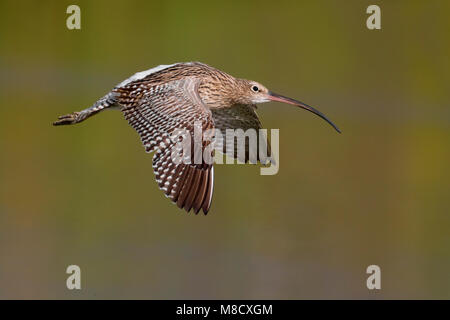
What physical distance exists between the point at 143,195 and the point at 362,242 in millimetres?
→ 2737

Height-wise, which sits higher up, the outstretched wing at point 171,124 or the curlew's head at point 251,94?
the curlew's head at point 251,94

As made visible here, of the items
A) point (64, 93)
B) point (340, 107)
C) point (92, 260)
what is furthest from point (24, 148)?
point (340, 107)

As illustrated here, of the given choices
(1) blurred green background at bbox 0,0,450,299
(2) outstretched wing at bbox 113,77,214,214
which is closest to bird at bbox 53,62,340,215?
(2) outstretched wing at bbox 113,77,214,214

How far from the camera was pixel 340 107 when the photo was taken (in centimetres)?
1369

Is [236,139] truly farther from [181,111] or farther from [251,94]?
[181,111]

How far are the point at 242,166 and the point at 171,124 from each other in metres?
5.76

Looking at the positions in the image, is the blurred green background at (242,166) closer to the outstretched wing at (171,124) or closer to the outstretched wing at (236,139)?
the outstretched wing at (236,139)

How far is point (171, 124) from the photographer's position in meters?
6.77

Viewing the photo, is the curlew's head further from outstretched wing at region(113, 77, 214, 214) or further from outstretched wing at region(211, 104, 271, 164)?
outstretched wing at region(113, 77, 214, 214)

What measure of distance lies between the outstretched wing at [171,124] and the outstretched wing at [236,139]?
0.85 meters

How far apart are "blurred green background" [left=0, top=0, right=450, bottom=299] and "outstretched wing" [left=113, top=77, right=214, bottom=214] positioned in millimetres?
2755

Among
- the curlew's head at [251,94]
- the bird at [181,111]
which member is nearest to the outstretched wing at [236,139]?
the bird at [181,111]

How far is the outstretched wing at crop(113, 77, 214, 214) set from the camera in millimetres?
6422

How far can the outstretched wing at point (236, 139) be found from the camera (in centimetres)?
838
